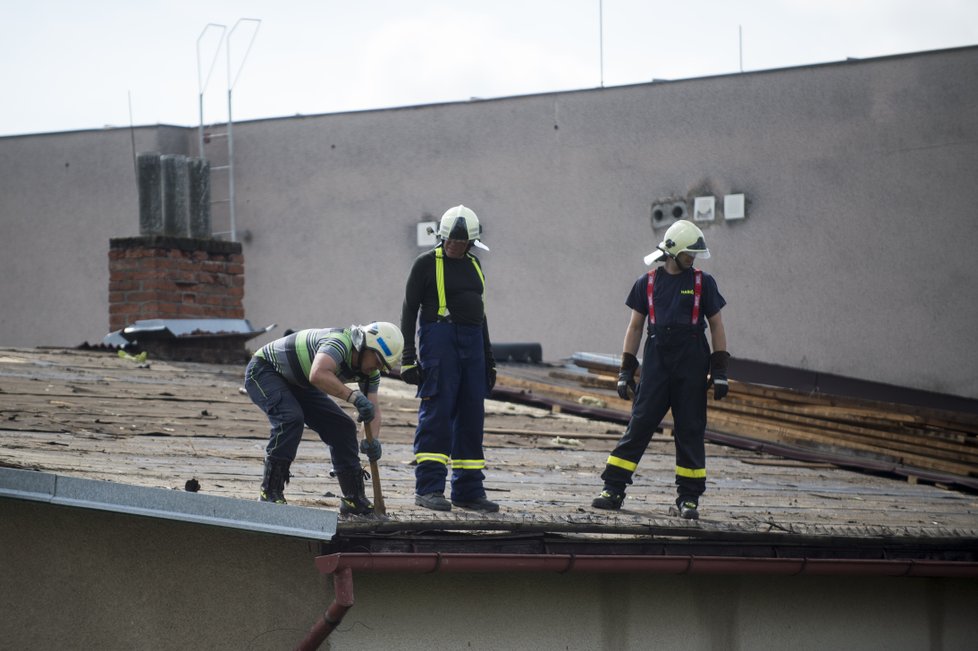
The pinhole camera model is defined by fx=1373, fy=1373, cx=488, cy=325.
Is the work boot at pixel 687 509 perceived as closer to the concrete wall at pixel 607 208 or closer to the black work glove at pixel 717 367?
the black work glove at pixel 717 367

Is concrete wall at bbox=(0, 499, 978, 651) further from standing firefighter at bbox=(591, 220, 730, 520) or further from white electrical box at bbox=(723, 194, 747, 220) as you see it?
white electrical box at bbox=(723, 194, 747, 220)

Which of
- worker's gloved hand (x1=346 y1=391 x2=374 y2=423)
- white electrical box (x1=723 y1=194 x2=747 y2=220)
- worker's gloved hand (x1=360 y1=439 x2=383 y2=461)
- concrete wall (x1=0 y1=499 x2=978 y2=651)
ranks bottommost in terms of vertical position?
concrete wall (x1=0 y1=499 x2=978 y2=651)

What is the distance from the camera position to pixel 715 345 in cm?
769

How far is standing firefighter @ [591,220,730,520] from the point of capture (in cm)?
748

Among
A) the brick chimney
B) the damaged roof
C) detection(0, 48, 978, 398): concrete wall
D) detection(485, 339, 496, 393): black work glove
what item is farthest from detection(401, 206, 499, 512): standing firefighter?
detection(0, 48, 978, 398): concrete wall

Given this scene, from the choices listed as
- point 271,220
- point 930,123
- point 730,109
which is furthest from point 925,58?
point 271,220

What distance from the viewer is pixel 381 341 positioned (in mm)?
6633

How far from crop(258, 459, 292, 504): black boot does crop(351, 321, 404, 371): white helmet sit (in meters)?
0.68

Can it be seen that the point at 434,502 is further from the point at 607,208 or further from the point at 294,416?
the point at 607,208

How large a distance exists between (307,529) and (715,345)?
2.93 m

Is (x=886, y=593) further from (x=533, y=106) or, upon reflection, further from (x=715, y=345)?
(x=533, y=106)

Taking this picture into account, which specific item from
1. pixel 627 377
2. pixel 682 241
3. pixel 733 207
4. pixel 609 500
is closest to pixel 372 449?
pixel 609 500


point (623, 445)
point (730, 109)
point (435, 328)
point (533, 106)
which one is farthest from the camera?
point (533, 106)

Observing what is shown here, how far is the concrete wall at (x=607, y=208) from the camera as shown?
1814 cm
